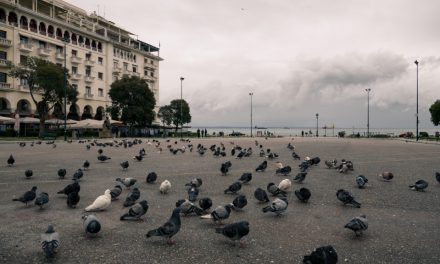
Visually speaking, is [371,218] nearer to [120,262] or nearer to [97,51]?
[120,262]

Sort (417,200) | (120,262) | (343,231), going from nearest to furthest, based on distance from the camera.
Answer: (120,262) → (343,231) → (417,200)

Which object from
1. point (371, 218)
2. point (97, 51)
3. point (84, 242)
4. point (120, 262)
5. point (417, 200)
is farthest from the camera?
point (97, 51)

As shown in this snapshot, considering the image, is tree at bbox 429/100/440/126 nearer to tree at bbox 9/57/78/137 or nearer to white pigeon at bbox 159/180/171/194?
tree at bbox 9/57/78/137

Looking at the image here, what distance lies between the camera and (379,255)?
4594 millimetres

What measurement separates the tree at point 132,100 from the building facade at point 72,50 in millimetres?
8866

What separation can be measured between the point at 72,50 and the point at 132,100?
17957 mm

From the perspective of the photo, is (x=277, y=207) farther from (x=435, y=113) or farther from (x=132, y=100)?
(x=435, y=113)

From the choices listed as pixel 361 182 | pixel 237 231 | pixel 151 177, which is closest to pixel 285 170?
pixel 361 182

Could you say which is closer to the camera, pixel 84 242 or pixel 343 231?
pixel 84 242

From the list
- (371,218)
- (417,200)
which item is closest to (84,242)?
(371,218)

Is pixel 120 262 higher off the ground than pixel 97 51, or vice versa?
pixel 97 51

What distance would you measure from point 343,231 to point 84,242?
14.3ft

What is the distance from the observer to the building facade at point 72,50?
52750mm

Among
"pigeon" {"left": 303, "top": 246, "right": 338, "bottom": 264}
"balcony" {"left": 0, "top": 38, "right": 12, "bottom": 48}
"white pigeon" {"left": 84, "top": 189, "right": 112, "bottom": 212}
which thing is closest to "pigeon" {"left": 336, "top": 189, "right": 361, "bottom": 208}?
"pigeon" {"left": 303, "top": 246, "right": 338, "bottom": 264}
